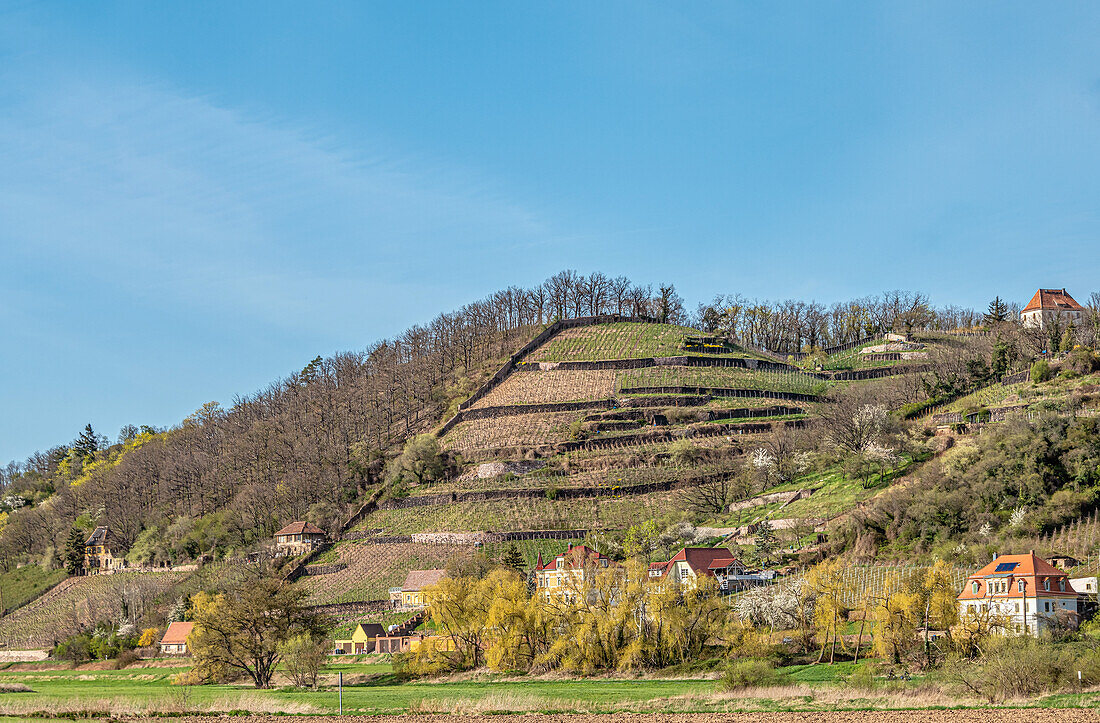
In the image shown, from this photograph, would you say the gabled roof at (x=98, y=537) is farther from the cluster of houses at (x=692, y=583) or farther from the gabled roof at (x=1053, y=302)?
the gabled roof at (x=1053, y=302)

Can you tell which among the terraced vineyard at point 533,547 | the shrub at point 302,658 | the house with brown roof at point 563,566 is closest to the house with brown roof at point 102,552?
the terraced vineyard at point 533,547

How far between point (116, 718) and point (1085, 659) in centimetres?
3874

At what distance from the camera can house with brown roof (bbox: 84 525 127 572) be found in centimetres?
12288

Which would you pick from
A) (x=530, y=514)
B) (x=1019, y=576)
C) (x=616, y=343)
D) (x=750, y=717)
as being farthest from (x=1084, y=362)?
(x=616, y=343)

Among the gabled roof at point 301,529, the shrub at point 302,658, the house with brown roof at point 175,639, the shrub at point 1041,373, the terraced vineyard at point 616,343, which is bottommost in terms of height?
the house with brown roof at point 175,639

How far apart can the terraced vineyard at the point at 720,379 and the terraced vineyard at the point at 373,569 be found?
40250 mm

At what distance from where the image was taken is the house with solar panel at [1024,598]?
54469 millimetres

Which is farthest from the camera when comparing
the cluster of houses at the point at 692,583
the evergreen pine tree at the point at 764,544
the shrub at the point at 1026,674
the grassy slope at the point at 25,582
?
the grassy slope at the point at 25,582

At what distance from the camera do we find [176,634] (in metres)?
87.4

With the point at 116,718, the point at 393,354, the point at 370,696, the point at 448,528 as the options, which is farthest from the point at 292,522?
the point at 116,718

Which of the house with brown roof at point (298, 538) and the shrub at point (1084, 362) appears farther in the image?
the house with brown roof at point (298, 538)

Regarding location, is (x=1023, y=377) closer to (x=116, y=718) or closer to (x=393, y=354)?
(x=116, y=718)

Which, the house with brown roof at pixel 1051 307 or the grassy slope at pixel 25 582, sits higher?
the house with brown roof at pixel 1051 307

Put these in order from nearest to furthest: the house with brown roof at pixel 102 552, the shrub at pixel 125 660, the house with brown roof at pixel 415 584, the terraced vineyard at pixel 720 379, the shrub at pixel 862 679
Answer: the shrub at pixel 862 679 < the shrub at pixel 125 660 < the house with brown roof at pixel 415 584 < the house with brown roof at pixel 102 552 < the terraced vineyard at pixel 720 379
